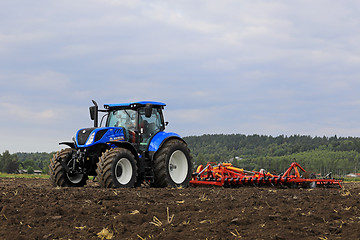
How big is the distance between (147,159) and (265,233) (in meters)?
8.24

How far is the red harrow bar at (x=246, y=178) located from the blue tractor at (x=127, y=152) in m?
1.17

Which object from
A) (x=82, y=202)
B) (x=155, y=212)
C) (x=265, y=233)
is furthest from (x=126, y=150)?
(x=265, y=233)

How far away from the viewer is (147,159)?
48.7ft

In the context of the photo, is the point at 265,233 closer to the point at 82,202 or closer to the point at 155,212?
the point at 155,212

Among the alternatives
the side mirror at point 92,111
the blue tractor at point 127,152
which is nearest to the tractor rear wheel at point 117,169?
the blue tractor at point 127,152

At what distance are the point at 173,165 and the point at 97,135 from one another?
120 inches

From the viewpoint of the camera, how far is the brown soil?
713 centimetres

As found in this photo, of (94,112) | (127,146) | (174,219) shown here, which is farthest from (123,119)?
(174,219)

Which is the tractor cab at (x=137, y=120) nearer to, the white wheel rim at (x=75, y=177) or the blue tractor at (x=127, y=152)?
the blue tractor at (x=127, y=152)

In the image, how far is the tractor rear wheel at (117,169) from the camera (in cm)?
1305

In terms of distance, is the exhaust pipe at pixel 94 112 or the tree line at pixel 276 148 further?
the tree line at pixel 276 148

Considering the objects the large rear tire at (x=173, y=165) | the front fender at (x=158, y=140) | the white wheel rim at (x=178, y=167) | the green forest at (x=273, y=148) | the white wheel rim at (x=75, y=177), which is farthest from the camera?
the green forest at (x=273, y=148)

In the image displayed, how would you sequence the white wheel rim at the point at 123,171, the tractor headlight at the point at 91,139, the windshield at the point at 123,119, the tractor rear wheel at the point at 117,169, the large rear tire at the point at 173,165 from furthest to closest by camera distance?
the windshield at the point at 123,119 < the large rear tire at the point at 173,165 < the tractor headlight at the point at 91,139 < the white wheel rim at the point at 123,171 < the tractor rear wheel at the point at 117,169

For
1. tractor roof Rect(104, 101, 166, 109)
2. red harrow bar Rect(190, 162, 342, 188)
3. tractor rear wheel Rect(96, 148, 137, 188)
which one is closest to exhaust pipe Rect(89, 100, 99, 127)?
tractor roof Rect(104, 101, 166, 109)
